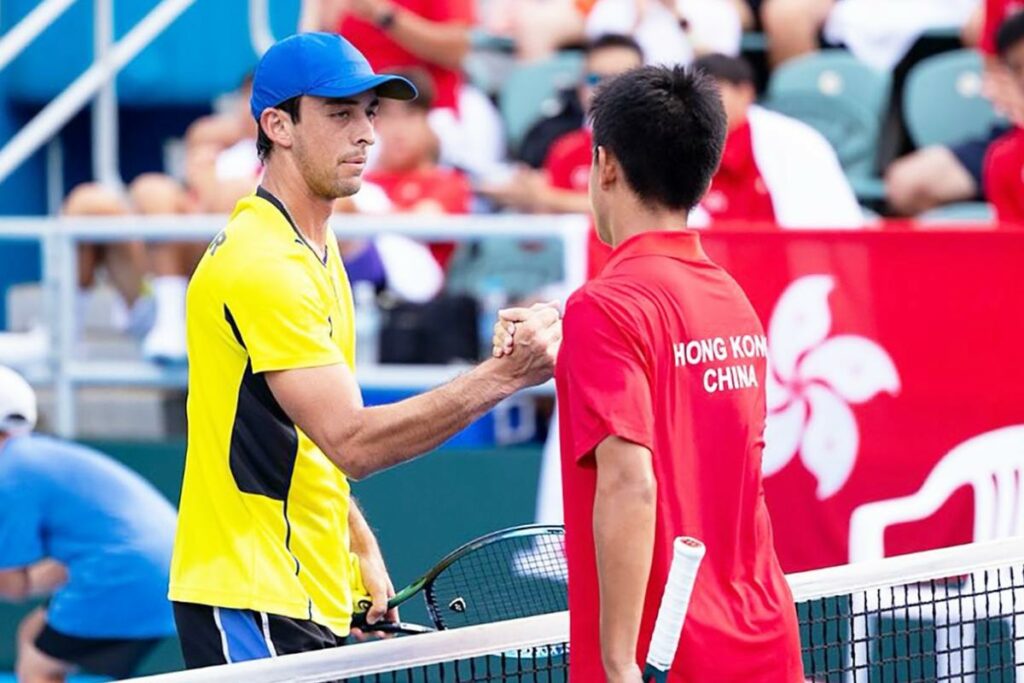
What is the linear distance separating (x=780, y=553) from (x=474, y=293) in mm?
2042

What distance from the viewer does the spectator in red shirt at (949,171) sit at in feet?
24.4

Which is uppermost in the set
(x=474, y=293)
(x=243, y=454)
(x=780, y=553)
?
(x=474, y=293)

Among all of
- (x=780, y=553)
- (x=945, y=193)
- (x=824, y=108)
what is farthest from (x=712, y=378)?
(x=824, y=108)

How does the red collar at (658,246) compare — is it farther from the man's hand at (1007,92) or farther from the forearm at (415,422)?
the man's hand at (1007,92)

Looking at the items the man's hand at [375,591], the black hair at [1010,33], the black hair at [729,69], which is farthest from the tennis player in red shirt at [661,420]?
the black hair at [729,69]

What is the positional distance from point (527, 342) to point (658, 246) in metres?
0.42

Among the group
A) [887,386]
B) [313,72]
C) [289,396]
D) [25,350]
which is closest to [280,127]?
[313,72]

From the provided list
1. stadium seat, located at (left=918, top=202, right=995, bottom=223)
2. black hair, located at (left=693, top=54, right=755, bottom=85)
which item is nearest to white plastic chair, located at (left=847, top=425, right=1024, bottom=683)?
stadium seat, located at (left=918, top=202, right=995, bottom=223)

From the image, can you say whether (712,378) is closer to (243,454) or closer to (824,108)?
(243,454)

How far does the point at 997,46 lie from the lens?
698cm

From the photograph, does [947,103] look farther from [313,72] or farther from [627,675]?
[627,675]

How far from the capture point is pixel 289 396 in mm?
3273

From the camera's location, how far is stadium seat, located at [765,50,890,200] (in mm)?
8062

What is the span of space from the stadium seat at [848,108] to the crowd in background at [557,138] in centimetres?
8
